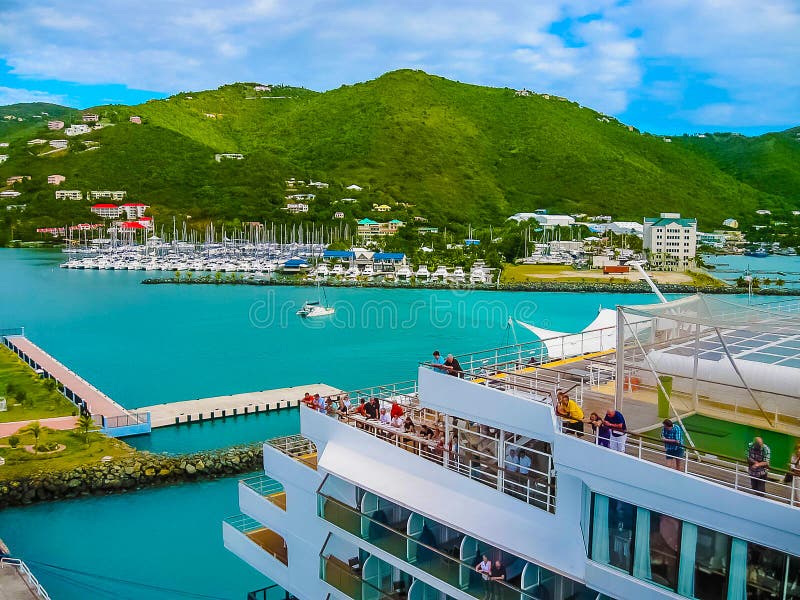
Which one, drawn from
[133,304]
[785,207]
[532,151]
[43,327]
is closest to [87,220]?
[133,304]

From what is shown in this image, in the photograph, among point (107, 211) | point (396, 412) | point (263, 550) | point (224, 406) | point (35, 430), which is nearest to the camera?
point (396, 412)

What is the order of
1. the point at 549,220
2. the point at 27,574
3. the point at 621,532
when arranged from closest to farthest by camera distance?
the point at 621,532 → the point at 27,574 → the point at 549,220

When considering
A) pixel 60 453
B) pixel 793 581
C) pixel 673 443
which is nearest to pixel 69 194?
pixel 60 453

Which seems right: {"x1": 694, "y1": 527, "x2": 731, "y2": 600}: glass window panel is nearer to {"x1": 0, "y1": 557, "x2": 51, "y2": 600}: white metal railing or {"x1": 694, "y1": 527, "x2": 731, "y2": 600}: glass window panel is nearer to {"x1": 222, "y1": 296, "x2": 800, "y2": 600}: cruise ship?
{"x1": 222, "y1": 296, "x2": 800, "y2": 600}: cruise ship

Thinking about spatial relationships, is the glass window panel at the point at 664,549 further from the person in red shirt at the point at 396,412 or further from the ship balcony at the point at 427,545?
the person in red shirt at the point at 396,412

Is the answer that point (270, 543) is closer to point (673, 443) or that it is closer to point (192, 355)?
point (673, 443)

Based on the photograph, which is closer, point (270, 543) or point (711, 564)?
point (711, 564)
